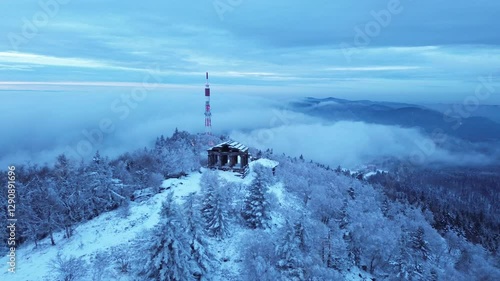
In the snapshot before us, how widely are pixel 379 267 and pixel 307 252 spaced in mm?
12582

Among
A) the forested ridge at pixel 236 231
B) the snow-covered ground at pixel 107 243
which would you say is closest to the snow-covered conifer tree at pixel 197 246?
the forested ridge at pixel 236 231

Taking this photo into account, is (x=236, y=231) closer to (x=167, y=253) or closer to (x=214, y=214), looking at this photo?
(x=214, y=214)

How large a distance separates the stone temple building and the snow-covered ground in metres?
12.3

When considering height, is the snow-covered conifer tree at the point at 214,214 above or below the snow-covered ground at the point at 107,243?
above

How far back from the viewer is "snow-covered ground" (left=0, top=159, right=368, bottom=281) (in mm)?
27906

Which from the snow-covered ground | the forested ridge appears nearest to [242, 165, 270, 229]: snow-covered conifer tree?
the forested ridge

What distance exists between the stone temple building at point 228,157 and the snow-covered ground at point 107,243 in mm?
12287

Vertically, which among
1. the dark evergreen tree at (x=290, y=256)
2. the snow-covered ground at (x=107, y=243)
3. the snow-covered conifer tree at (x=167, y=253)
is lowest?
the snow-covered ground at (x=107, y=243)

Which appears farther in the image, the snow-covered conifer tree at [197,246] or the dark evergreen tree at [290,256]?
the dark evergreen tree at [290,256]

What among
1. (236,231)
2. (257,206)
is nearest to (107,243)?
(236,231)

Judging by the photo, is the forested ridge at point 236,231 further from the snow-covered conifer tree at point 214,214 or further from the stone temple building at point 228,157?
the stone temple building at point 228,157

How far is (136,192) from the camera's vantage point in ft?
145

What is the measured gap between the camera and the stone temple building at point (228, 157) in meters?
52.3

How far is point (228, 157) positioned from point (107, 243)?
25.6 m
